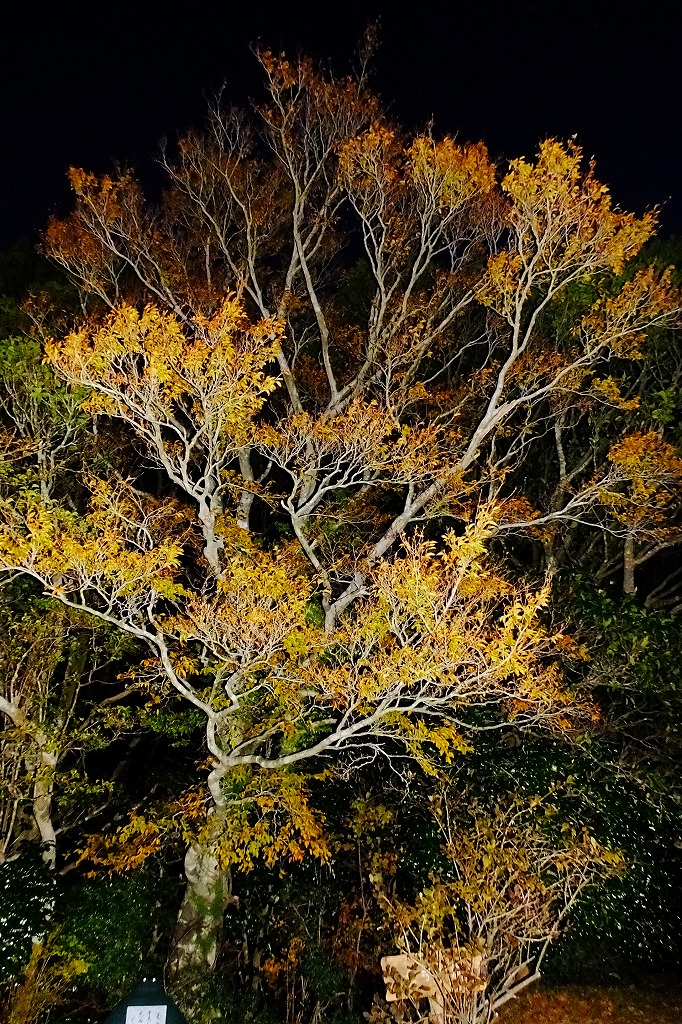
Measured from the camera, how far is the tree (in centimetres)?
621

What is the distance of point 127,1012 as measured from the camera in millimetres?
3691

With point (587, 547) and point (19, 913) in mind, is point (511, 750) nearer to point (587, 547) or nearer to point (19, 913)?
point (587, 547)

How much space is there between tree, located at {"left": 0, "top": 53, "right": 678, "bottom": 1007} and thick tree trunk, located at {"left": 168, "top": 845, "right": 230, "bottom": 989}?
2cm

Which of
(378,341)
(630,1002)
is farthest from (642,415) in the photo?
(630,1002)

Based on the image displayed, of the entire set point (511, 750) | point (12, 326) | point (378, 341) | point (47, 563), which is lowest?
point (511, 750)

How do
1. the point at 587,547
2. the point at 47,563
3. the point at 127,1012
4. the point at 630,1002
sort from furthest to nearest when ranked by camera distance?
the point at 587,547 < the point at 630,1002 < the point at 47,563 < the point at 127,1012

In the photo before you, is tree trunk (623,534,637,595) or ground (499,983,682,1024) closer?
ground (499,983,682,1024)

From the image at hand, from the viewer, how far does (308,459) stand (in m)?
7.99

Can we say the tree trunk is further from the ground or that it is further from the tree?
the ground

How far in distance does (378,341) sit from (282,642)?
4.38 metres

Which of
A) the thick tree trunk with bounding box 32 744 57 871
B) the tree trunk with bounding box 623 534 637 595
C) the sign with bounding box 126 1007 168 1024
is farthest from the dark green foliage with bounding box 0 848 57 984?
the tree trunk with bounding box 623 534 637 595

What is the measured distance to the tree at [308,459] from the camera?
→ 6211 millimetres

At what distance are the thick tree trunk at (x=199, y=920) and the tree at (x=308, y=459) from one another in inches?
1.0

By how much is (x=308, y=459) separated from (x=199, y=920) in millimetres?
5472
